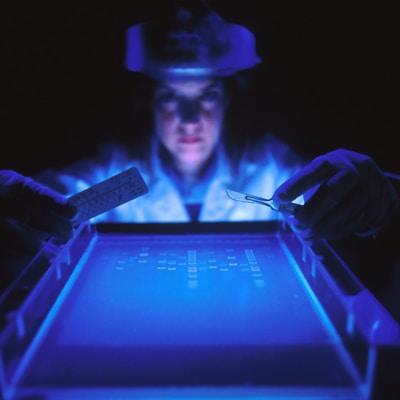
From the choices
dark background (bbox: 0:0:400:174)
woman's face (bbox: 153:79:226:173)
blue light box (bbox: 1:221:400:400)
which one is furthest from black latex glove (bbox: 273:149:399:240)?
woman's face (bbox: 153:79:226:173)

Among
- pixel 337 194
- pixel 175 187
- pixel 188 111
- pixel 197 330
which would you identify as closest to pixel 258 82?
pixel 188 111

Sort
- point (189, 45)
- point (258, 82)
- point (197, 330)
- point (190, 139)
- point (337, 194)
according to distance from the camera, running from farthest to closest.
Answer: point (190, 139)
point (258, 82)
point (189, 45)
point (337, 194)
point (197, 330)

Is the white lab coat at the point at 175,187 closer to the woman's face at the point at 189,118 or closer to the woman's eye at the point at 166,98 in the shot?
the woman's face at the point at 189,118

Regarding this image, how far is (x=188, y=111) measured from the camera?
4.76 ft

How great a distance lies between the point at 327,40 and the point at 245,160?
0.48 meters

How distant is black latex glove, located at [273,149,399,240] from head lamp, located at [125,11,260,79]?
1.53ft

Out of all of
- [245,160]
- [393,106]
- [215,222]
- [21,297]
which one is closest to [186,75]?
[245,160]

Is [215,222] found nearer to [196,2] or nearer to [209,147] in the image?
[209,147]

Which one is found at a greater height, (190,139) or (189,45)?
(189,45)

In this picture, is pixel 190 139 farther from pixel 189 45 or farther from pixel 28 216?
pixel 28 216

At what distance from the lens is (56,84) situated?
54.9 inches

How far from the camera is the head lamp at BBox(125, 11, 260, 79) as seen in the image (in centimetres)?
122

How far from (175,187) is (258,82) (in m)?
0.48

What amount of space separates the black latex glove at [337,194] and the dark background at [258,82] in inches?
17.2
